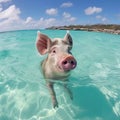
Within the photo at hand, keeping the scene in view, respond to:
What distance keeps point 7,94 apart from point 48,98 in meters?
1.26

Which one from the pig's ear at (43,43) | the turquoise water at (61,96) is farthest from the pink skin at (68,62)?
the pig's ear at (43,43)

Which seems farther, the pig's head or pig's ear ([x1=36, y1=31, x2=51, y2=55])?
pig's ear ([x1=36, y1=31, x2=51, y2=55])

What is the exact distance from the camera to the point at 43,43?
7.18m

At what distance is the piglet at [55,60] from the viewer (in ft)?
19.2

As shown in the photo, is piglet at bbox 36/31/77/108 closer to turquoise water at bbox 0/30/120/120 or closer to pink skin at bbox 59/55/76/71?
pink skin at bbox 59/55/76/71

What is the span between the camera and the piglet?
585cm

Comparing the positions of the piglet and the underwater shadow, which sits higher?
the piglet

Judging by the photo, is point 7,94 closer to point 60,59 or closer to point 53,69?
point 53,69

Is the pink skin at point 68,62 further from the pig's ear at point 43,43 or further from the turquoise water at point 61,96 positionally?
the pig's ear at point 43,43

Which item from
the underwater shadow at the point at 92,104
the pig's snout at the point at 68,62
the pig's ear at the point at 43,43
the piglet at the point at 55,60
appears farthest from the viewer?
the pig's ear at the point at 43,43

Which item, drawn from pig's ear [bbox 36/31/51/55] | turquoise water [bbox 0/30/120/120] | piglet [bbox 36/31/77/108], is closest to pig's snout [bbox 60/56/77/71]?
piglet [bbox 36/31/77/108]

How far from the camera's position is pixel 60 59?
19.4ft

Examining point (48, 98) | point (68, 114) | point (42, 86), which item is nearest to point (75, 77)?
point (42, 86)

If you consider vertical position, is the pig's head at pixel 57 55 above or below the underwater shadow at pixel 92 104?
above
